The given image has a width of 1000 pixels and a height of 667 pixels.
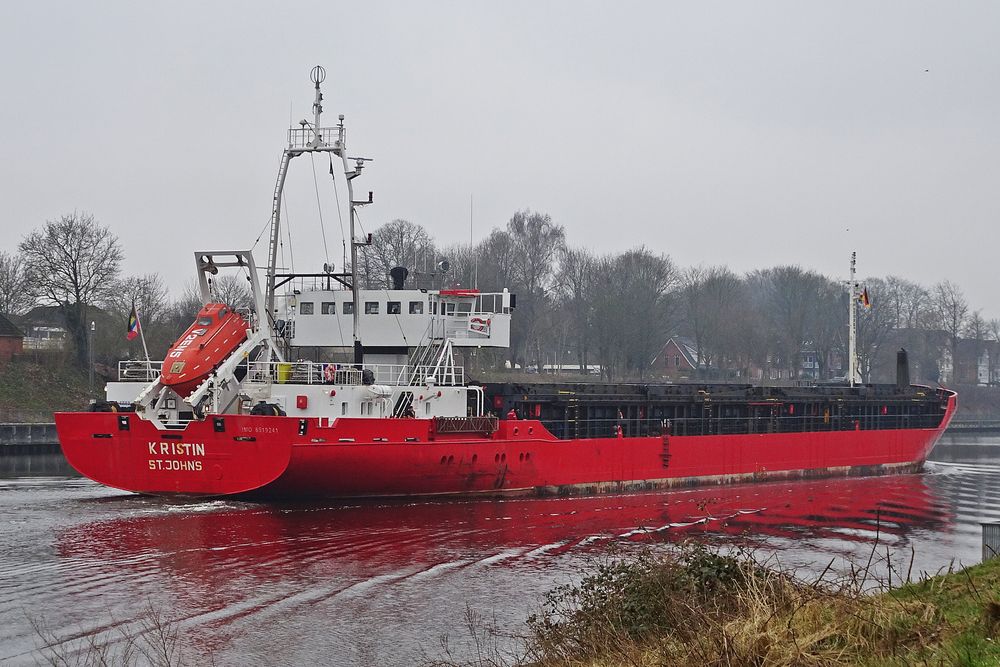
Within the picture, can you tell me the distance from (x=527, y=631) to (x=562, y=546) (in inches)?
252

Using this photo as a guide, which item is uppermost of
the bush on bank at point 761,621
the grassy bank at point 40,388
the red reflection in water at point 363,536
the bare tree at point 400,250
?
the bare tree at point 400,250

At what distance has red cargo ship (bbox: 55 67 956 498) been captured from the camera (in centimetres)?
2080

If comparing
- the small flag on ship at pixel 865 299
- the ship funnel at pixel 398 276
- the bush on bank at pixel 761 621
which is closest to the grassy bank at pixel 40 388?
the ship funnel at pixel 398 276

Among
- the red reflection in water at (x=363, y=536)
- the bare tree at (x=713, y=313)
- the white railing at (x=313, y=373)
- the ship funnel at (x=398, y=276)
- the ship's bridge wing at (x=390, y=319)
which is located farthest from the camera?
the bare tree at (x=713, y=313)

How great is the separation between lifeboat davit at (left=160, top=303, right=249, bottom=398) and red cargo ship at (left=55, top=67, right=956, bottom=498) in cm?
3

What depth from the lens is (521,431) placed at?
24.6 m

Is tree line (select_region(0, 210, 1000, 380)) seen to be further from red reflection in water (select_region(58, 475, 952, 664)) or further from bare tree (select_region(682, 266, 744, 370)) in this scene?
red reflection in water (select_region(58, 475, 952, 664))

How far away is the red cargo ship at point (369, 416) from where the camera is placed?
20.8 m

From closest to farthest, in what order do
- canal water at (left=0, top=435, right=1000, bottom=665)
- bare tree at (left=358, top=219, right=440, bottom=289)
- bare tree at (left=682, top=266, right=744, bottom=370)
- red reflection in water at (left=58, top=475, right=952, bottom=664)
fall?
1. canal water at (left=0, top=435, right=1000, bottom=665)
2. red reflection in water at (left=58, top=475, right=952, bottom=664)
3. bare tree at (left=358, top=219, right=440, bottom=289)
4. bare tree at (left=682, top=266, right=744, bottom=370)

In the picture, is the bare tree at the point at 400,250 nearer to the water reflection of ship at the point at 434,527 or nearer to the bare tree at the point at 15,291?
the bare tree at the point at 15,291

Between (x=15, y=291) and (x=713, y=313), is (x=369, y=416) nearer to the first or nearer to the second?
(x=15, y=291)

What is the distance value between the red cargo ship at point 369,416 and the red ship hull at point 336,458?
0.10 ft

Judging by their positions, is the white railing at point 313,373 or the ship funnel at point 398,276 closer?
the white railing at point 313,373

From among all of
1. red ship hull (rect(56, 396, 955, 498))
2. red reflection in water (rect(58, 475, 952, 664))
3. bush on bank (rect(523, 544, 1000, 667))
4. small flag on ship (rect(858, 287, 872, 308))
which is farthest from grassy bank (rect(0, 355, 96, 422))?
bush on bank (rect(523, 544, 1000, 667))
